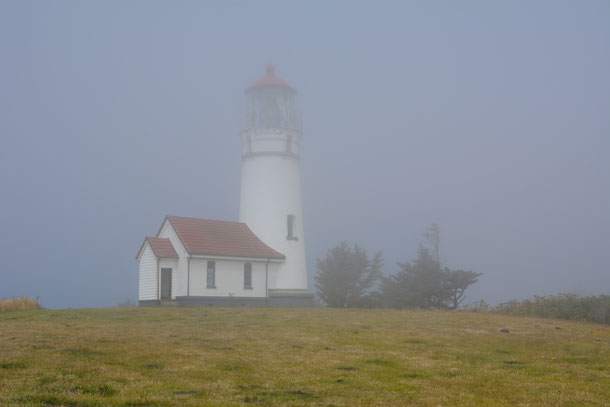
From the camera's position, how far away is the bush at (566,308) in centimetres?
2974

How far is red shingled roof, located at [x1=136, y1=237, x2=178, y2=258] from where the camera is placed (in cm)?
3872

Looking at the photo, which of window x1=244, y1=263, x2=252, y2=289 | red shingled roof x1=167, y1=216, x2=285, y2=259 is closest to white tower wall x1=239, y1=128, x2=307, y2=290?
red shingled roof x1=167, y1=216, x2=285, y2=259

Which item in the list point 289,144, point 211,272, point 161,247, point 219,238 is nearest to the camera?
point 161,247

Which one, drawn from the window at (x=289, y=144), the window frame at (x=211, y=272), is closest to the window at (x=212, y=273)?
the window frame at (x=211, y=272)

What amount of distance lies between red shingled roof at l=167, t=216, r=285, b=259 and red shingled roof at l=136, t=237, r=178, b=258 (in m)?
1.03

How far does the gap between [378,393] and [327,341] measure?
23.9ft

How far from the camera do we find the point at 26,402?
31.0 feet

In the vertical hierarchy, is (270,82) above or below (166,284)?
above

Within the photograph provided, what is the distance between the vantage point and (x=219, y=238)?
136 feet

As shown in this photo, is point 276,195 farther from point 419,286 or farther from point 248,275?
point 419,286

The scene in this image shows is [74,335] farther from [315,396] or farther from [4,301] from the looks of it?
[4,301]

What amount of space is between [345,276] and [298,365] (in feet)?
108

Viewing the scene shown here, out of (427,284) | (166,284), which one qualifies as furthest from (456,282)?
(166,284)

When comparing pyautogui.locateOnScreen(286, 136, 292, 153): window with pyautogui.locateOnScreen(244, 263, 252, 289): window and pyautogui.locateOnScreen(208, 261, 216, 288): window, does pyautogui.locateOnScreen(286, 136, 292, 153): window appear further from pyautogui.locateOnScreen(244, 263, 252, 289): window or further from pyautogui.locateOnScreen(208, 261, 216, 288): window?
pyautogui.locateOnScreen(208, 261, 216, 288): window
